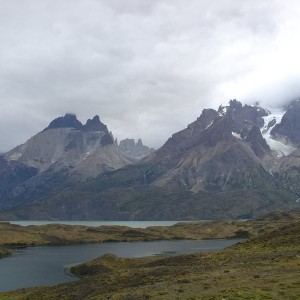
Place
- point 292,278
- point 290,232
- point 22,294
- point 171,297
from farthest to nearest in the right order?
point 290,232 → point 22,294 → point 292,278 → point 171,297

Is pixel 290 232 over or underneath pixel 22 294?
over

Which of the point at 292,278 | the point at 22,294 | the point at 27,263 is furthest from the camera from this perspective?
the point at 27,263

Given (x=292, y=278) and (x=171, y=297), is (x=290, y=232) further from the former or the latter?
(x=171, y=297)

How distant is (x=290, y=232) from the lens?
96188mm

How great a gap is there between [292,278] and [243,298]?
10343 mm

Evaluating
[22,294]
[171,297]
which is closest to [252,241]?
[22,294]

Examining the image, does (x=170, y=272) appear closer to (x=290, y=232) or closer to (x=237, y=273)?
(x=237, y=273)


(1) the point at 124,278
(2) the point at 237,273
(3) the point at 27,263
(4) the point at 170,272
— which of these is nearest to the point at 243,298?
(2) the point at 237,273

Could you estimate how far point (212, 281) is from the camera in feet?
178

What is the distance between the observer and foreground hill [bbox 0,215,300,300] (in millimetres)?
47438

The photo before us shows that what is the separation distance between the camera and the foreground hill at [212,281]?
4744cm

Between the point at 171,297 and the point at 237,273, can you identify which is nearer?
the point at 171,297

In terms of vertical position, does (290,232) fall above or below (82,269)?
above

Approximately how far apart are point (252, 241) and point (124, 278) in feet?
126
